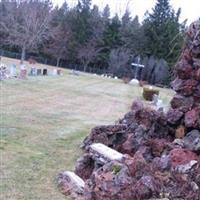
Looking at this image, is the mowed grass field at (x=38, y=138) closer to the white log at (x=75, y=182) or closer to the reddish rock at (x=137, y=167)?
the white log at (x=75, y=182)

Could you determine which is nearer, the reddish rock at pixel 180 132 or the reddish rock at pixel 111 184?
the reddish rock at pixel 111 184

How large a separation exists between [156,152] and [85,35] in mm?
65540

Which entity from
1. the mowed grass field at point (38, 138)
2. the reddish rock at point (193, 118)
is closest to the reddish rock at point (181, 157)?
the reddish rock at point (193, 118)

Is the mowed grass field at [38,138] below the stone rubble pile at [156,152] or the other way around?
below

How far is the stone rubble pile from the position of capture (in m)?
6.31

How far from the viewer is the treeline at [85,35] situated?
205 ft

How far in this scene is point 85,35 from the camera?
73.1m

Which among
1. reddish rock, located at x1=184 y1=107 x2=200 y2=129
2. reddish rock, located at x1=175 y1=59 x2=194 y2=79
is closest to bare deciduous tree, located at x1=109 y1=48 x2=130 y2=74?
reddish rock, located at x1=175 y1=59 x2=194 y2=79

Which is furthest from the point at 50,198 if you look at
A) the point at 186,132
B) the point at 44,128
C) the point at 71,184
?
the point at 44,128

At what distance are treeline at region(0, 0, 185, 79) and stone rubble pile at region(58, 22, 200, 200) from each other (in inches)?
1990

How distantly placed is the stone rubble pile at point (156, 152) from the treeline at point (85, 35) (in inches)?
1990

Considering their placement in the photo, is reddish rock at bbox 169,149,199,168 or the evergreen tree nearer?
reddish rock at bbox 169,149,199,168

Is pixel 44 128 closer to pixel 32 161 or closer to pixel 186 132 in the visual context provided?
pixel 32 161

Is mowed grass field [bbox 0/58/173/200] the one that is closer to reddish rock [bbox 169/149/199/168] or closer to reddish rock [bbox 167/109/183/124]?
reddish rock [bbox 169/149/199/168]
